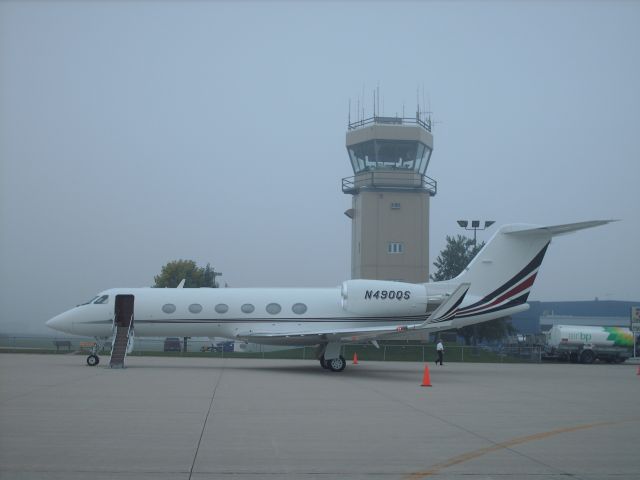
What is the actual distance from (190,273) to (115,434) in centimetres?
4491

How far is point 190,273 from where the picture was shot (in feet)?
179

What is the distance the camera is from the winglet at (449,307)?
2056 cm

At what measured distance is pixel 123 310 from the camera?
82.7 feet

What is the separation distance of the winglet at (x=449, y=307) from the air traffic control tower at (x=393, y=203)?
2488cm

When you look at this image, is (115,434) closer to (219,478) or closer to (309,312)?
(219,478)

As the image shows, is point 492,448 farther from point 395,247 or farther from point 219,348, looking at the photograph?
point 395,247

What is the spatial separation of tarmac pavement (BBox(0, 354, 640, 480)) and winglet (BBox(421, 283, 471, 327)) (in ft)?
7.35

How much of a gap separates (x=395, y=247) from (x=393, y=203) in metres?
3.02

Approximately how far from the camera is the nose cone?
2526 centimetres

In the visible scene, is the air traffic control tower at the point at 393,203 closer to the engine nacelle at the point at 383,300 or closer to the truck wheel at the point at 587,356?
the truck wheel at the point at 587,356

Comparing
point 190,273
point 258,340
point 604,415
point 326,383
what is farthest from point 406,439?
point 190,273

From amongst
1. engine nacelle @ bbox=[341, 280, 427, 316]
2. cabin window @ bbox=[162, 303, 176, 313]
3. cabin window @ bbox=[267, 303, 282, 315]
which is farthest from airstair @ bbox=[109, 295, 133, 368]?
engine nacelle @ bbox=[341, 280, 427, 316]

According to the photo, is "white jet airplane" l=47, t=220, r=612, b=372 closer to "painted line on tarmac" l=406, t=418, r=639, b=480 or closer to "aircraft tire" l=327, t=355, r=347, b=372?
"aircraft tire" l=327, t=355, r=347, b=372

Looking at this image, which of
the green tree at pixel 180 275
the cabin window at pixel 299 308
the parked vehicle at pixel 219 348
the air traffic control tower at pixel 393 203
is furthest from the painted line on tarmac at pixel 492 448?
the green tree at pixel 180 275
